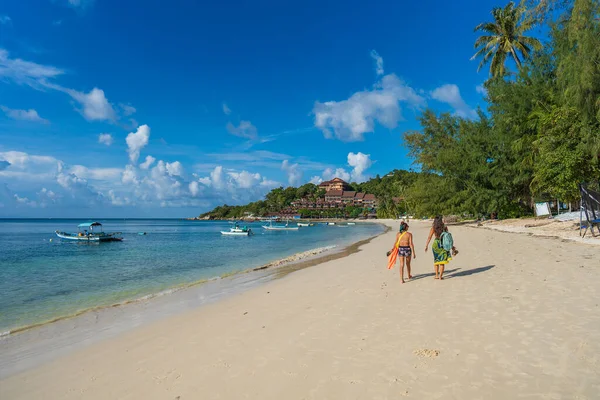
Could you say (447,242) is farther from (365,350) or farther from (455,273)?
(365,350)

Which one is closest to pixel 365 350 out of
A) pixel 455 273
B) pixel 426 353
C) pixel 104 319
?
pixel 426 353

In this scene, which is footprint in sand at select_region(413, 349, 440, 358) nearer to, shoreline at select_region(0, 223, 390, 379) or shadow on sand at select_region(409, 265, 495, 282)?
shadow on sand at select_region(409, 265, 495, 282)

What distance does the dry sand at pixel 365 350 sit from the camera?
425 cm

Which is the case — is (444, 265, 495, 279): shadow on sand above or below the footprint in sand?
above

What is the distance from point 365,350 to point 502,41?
141 feet

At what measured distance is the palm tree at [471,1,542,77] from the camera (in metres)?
36.7

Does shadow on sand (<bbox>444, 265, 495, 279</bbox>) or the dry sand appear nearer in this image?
the dry sand

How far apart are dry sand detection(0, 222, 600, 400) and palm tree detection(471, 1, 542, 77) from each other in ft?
117

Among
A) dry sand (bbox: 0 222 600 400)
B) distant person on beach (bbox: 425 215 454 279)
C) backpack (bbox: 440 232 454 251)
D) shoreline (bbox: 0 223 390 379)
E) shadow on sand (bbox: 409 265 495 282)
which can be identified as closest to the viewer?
dry sand (bbox: 0 222 600 400)

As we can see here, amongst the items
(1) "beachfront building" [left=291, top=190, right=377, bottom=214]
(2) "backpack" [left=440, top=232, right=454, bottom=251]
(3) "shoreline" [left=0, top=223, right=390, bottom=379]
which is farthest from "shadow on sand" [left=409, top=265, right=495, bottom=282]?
(1) "beachfront building" [left=291, top=190, right=377, bottom=214]

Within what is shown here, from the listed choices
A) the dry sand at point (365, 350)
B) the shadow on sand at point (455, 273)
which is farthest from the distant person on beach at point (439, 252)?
the dry sand at point (365, 350)

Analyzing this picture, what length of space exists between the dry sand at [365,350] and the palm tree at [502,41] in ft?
117

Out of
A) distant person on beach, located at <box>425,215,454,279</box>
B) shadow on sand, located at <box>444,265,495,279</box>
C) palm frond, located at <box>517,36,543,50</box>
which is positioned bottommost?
shadow on sand, located at <box>444,265,495,279</box>

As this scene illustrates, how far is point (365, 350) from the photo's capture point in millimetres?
5359
